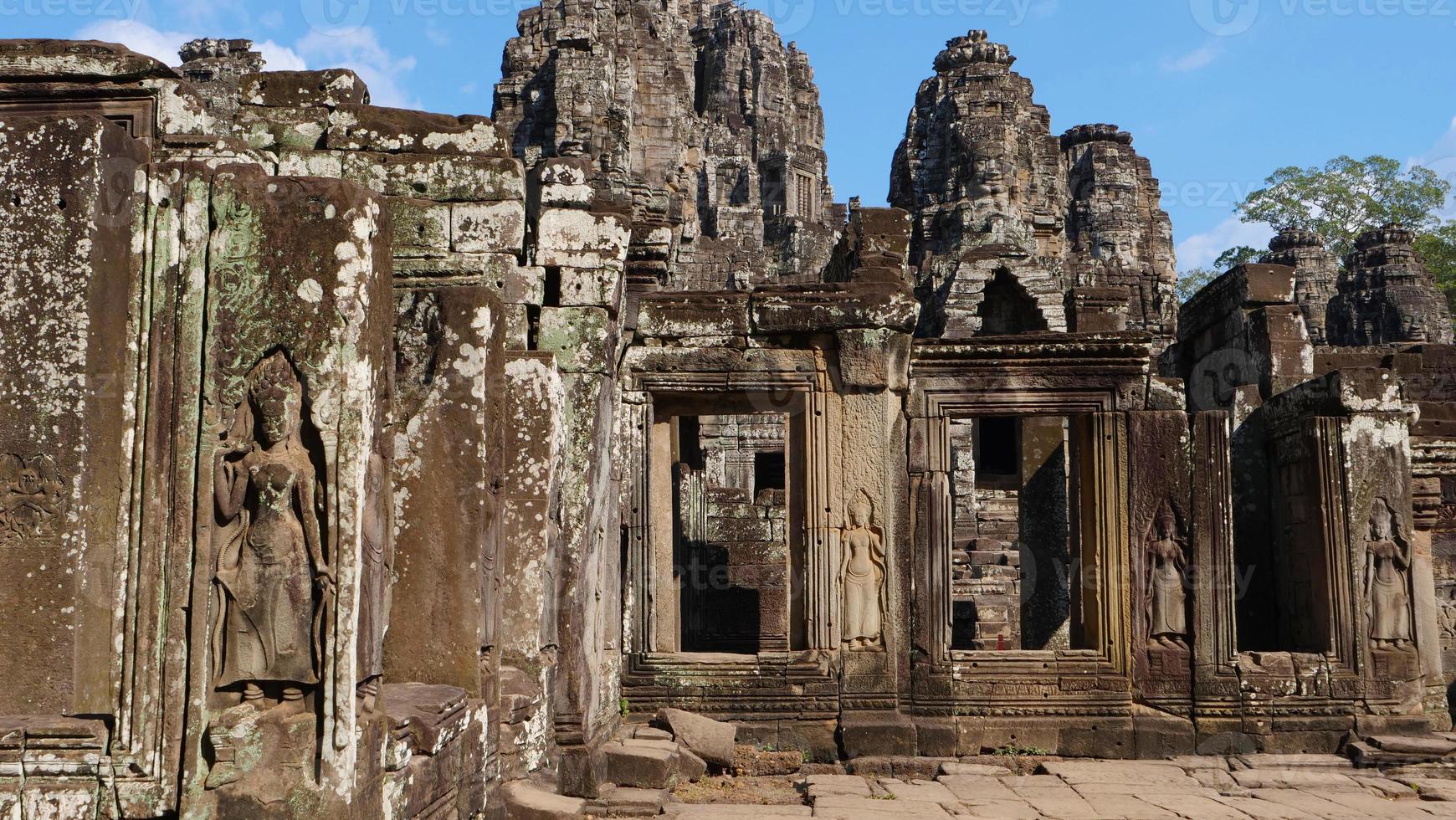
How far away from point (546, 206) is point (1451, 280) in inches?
1591

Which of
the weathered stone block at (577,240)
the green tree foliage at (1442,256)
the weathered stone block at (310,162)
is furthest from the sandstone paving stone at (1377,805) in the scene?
the green tree foliage at (1442,256)

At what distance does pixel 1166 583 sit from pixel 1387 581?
1955 millimetres

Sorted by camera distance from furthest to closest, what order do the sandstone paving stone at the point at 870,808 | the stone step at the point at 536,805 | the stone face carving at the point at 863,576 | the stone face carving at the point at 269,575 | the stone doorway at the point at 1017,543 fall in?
the stone doorway at the point at 1017,543 → the stone face carving at the point at 863,576 → the sandstone paving stone at the point at 870,808 → the stone step at the point at 536,805 → the stone face carving at the point at 269,575

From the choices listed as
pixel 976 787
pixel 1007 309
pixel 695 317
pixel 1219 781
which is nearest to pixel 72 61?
pixel 695 317

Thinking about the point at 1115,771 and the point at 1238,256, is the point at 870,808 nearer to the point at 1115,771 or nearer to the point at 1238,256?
the point at 1115,771

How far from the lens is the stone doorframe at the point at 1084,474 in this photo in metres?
10.8

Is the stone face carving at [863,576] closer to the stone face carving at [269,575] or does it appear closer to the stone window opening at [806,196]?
the stone face carving at [269,575]

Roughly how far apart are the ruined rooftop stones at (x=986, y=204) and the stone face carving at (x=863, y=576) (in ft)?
24.1

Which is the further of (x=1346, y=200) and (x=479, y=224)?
(x=1346, y=200)

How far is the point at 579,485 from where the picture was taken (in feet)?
26.2

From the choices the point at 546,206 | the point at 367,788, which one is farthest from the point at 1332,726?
the point at 367,788

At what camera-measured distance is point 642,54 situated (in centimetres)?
3931

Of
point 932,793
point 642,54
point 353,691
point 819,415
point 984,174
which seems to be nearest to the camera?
point 353,691

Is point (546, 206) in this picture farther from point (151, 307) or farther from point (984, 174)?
point (984, 174)
